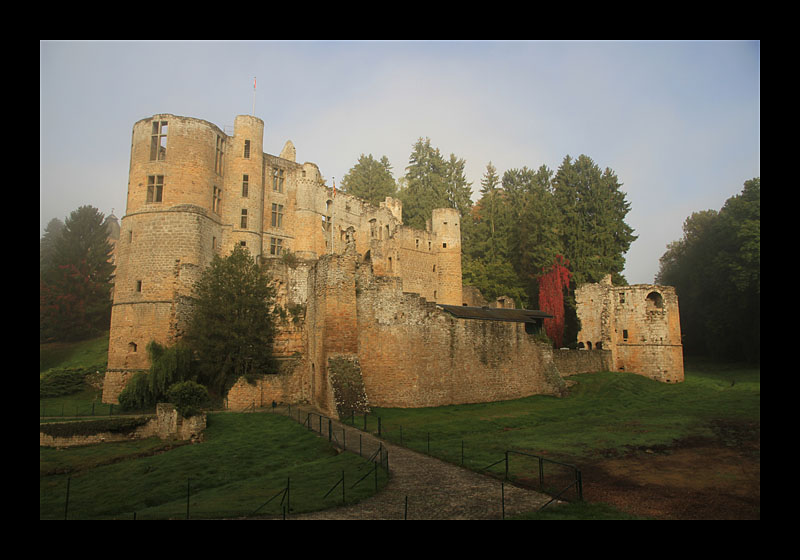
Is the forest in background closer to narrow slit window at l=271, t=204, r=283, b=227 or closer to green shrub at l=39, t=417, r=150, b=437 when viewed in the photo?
narrow slit window at l=271, t=204, r=283, b=227

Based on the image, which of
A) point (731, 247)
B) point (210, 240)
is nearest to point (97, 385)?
point (210, 240)

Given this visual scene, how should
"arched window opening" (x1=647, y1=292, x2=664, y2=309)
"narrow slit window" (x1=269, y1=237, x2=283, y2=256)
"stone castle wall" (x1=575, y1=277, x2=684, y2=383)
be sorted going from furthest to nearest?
"arched window opening" (x1=647, y1=292, x2=664, y2=309) < "narrow slit window" (x1=269, y1=237, x2=283, y2=256) < "stone castle wall" (x1=575, y1=277, x2=684, y2=383)

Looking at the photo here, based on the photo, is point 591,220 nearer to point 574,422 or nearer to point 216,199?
point 574,422

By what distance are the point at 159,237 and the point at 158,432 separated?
14.6 meters

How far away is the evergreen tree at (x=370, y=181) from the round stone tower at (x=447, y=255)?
1257cm

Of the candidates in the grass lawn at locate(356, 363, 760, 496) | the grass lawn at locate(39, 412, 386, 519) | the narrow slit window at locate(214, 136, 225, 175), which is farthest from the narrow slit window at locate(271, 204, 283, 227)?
the grass lawn at locate(39, 412, 386, 519)

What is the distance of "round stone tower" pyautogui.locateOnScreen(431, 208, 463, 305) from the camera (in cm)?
4753

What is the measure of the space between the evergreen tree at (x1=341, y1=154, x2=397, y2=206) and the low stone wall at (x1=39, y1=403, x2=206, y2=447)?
143ft

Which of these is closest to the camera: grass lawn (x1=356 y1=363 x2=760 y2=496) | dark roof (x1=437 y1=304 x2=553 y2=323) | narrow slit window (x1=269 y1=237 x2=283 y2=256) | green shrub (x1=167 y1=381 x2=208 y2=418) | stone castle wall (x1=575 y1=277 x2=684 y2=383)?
grass lawn (x1=356 y1=363 x2=760 y2=496)

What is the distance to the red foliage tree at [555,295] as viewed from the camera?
1662 inches

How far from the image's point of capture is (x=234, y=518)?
891 centimetres

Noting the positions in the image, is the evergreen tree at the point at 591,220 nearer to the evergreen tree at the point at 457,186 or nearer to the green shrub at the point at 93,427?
the evergreen tree at the point at 457,186
